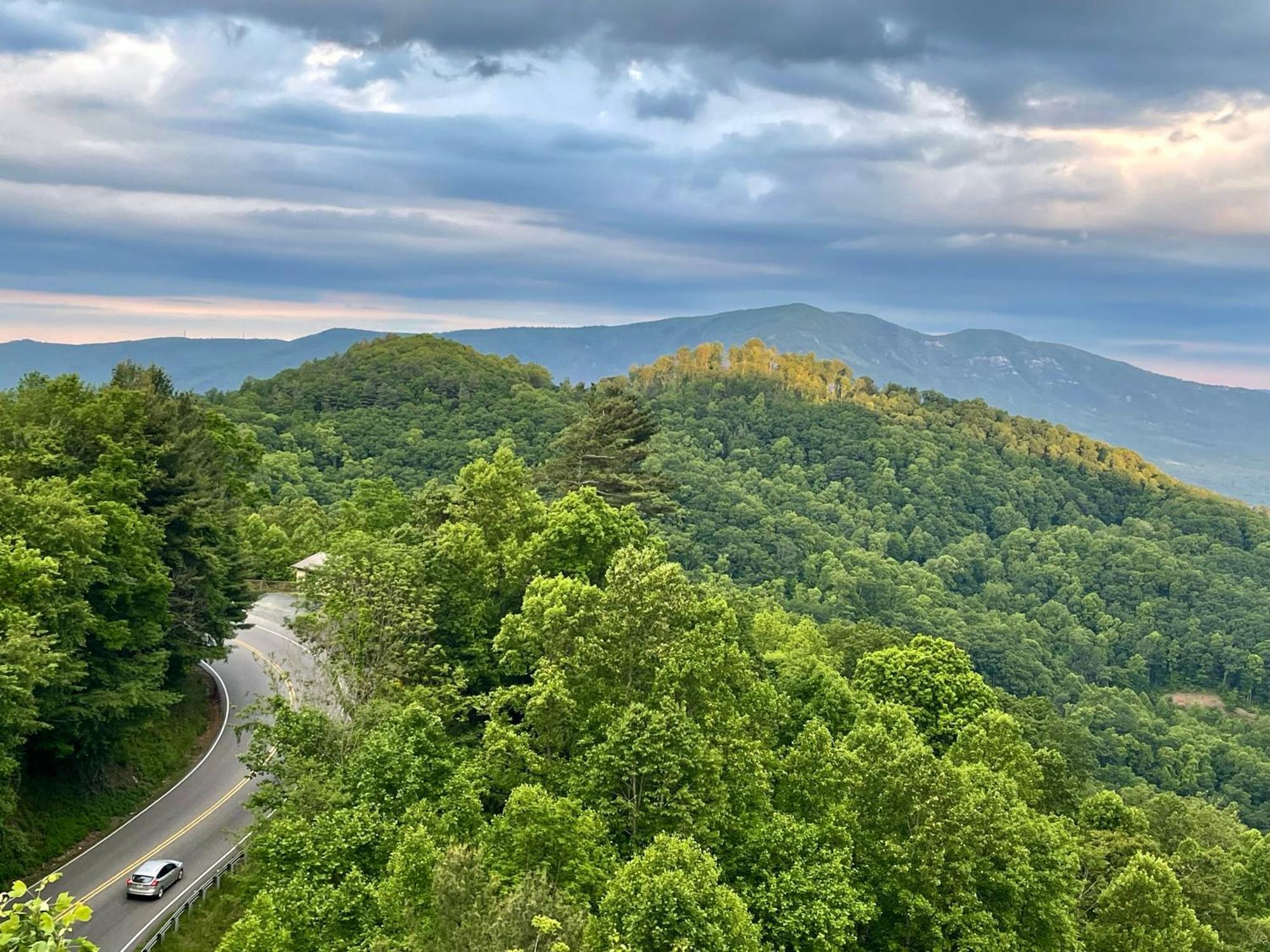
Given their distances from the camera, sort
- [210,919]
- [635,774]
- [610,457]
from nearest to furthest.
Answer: [635,774], [210,919], [610,457]

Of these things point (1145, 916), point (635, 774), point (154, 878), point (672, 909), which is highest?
point (672, 909)

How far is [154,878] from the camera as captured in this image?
26.1 m

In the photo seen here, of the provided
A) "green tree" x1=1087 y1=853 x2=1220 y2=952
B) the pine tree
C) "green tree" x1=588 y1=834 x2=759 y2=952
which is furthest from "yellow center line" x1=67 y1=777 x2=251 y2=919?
the pine tree

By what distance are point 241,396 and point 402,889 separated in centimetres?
14227

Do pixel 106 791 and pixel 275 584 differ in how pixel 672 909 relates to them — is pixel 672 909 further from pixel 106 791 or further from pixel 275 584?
pixel 275 584

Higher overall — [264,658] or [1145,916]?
[1145,916]

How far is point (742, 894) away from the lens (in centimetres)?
2105

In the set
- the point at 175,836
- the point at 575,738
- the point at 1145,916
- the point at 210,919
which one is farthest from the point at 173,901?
the point at 1145,916

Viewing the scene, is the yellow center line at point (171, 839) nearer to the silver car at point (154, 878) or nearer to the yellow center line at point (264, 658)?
the silver car at point (154, 878)

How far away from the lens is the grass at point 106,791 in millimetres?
27859

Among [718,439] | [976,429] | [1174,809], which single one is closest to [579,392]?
[718,439]

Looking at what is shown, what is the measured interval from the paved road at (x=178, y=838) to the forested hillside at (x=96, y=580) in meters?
1.58

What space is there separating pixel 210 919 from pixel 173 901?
1.55 m

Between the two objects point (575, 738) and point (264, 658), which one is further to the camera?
point (264, 658)
